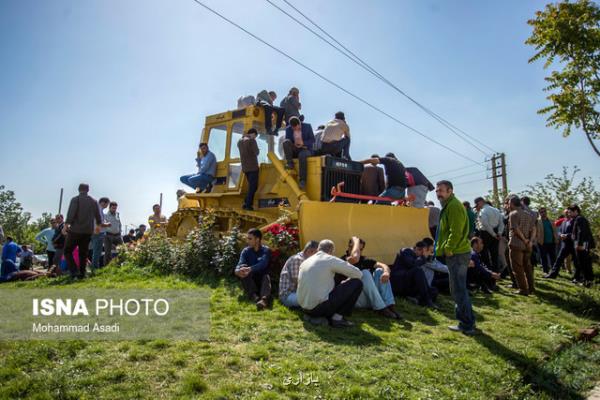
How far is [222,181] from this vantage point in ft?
33.9

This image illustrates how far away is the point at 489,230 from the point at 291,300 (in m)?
6.00

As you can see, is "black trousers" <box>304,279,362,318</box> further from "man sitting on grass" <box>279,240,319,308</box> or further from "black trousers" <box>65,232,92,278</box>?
"black trousers" <box>65,232,92,278</box>

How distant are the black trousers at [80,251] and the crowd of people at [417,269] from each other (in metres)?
4.25

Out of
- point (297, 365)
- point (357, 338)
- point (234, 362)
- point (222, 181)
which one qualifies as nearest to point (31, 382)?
point (234, 362)

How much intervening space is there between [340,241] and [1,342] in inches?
220

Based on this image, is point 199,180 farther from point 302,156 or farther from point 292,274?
point 292,274

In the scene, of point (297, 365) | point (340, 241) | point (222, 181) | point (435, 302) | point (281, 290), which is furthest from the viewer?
point (222, 181)

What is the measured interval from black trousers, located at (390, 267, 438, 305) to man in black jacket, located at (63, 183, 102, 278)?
6402mm

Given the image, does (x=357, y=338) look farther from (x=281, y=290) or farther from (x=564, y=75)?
(x=564, y=75)

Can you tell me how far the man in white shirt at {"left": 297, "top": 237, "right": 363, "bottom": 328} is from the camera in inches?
229

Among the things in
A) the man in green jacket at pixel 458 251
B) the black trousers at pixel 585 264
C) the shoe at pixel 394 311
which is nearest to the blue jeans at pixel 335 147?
the man in green jacket at pixel 458 251

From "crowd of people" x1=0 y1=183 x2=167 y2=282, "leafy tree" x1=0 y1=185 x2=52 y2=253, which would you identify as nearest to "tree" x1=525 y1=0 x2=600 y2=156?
"crowd of people" x1=0 y1=183 x2=167 y2=282

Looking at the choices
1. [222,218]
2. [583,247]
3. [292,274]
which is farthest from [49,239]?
[583,247]

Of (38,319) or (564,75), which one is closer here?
(38,319)
